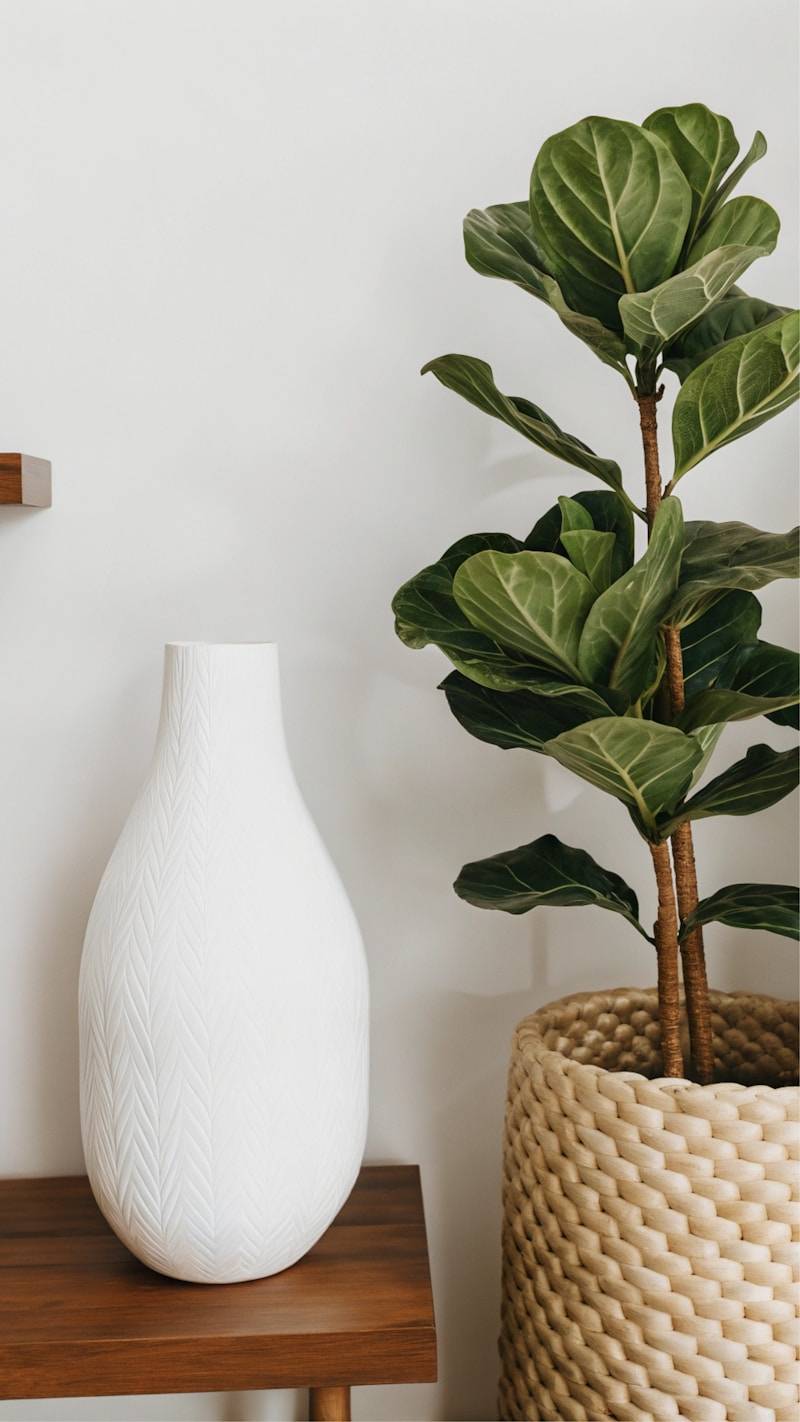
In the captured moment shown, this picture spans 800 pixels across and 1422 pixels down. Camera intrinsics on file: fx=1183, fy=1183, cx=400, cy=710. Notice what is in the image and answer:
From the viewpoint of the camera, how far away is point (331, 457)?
41.4 inches

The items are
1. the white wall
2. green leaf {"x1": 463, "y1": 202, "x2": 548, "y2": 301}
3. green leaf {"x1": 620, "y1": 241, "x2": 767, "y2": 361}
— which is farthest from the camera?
the white wall

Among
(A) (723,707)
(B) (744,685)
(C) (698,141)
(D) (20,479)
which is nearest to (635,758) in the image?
(A) (723,707)

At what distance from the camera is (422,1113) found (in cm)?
110

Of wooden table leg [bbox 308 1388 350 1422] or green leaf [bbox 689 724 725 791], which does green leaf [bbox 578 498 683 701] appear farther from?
wooden table leg [bbox 308 1388 350 1422]

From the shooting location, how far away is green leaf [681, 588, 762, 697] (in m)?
0.90

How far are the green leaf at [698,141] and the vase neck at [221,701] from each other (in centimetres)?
44

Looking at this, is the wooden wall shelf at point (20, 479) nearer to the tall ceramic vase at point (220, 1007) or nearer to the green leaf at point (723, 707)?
the tall ceramic vase at point (220, 1007)

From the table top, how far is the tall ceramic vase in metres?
0.03

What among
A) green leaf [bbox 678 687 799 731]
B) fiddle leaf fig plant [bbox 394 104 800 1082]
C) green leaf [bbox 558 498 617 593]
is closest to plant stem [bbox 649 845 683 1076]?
fiddle leaf fig plant [bbox 394 104 800 1082]

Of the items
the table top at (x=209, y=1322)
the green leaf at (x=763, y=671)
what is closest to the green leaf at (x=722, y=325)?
the green leaf at (x=763, y=671)

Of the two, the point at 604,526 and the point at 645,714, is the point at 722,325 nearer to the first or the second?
the point at 604,526

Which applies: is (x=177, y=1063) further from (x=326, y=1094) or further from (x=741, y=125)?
(x=741, y=125)

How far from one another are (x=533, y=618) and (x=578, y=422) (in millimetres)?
343

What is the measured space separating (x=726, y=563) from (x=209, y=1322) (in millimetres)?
627
